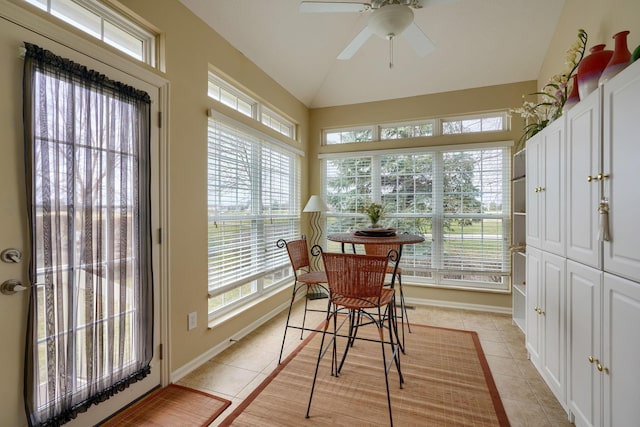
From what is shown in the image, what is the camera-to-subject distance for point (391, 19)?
6.31ft

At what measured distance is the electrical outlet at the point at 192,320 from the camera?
232 centimetres

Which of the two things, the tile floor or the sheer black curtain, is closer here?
the sheer black curtain

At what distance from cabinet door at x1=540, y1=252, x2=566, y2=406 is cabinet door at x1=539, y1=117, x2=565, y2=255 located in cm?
11

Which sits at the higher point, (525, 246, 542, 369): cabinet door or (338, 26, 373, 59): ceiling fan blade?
(338, 26, 373, 59): ceiling fan blade

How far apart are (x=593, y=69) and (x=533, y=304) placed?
1689 mm

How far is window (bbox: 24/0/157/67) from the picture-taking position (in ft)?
5.22

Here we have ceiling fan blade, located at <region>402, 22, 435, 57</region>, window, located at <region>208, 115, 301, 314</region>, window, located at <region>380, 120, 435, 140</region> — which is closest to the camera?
ceiling fan blade, located at <region>402, 22, 435, 57</region>

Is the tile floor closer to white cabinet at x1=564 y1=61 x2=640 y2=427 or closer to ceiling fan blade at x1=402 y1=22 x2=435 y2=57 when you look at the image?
white cabinet at x1=564 y1=61 x2=640 y2=427

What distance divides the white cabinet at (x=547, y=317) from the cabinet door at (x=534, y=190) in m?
0.12

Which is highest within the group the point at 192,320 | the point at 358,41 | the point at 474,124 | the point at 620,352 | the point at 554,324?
the point at 358,41

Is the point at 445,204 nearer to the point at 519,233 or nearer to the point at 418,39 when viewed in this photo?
the point at 519,233

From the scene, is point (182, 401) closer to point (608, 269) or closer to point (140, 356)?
point (140, 356)

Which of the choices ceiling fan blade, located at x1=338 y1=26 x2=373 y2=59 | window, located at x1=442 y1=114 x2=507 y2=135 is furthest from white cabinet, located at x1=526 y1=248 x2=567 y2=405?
ceiling fan blade, located at x1=338 y1=26 x2=373 y2=59

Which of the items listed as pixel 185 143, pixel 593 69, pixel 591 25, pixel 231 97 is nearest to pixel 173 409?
pixel 185 143
